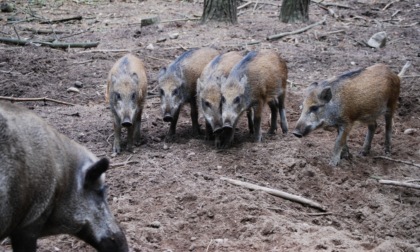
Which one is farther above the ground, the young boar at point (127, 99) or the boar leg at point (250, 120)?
the young boar at point (127, 99)

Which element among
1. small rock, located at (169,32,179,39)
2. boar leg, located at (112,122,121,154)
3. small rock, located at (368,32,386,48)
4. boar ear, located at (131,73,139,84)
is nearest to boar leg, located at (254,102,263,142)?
boar ear, located at (131,73,139,84)

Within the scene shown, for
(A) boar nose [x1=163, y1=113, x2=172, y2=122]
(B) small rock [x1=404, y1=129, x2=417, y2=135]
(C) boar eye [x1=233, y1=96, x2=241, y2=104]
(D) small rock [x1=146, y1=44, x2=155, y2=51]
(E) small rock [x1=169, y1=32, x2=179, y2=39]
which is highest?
(C) boar eye [x1=233, y1=96, x2=241, y2=104]

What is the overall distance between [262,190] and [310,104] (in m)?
1.69

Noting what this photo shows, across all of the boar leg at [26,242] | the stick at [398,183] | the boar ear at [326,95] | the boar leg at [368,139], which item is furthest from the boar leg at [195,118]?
the boar leg at [26,242]

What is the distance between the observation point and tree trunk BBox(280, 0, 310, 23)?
12.6 meters

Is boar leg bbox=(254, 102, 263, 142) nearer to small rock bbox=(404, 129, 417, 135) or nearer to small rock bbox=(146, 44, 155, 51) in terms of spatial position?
small rock bbox=(404, 129, 417, 135)

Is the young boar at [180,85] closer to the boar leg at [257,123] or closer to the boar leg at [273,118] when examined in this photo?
the boar leg at [257,123]

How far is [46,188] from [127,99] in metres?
3.35

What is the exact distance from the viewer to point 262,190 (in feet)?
19.2

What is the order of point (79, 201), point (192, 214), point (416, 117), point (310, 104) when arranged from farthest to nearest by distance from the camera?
1. point (416, 117)
2. point (310, 104)
3. point (192, 214)
4. point (79, 201)

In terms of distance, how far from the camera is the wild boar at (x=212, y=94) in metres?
7.32

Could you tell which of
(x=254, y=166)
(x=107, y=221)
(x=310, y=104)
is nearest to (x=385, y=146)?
(x=310, y=104)

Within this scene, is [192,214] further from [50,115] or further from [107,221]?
[50,115]

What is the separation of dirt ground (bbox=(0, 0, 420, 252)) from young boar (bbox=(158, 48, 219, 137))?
32 centimetres
